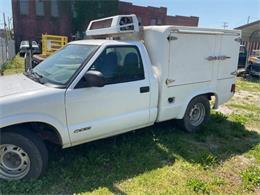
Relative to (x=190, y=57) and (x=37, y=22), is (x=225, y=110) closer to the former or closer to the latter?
(x=190, y=57)

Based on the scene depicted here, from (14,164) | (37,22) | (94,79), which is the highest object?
(37,22)

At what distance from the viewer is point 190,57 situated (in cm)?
475

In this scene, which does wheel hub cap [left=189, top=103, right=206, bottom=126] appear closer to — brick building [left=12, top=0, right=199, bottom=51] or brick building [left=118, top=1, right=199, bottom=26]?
brick building [left=12, top=0, right=199, bottom=51]

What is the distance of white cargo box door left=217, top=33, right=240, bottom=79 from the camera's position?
5.22 m

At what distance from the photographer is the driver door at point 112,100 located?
357cm

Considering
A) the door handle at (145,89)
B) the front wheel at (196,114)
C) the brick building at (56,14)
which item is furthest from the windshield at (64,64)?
the brick building at (56,14)

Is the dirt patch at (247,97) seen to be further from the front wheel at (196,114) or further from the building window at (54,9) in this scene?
the building window at (54,9)

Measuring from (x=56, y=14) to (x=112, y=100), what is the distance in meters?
33.4

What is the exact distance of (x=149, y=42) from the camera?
4.45 metres

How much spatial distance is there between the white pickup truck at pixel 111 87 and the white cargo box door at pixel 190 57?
Answer: 0.02 meters

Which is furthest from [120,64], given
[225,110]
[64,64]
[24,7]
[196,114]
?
[24,7]

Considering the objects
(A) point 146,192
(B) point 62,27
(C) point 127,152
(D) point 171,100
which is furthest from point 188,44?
(B) point 62,27

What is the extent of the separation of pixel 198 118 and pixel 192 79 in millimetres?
1021

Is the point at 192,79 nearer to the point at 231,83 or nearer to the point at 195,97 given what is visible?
the point at 195,97
